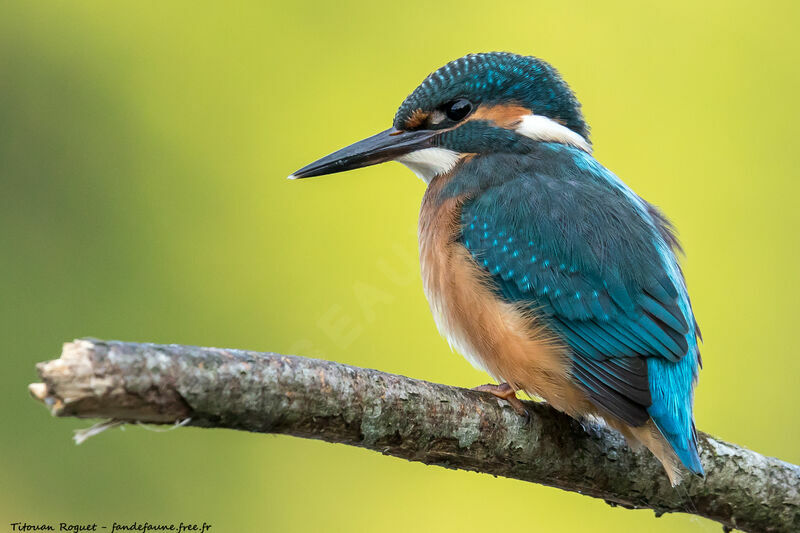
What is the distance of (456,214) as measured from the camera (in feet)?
9.37

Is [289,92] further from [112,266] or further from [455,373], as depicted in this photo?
[455,373]

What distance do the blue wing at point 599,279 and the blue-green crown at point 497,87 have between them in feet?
1.16

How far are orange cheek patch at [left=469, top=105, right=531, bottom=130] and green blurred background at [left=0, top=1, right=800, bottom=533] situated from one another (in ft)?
3.66

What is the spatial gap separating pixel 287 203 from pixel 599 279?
81.9 inches

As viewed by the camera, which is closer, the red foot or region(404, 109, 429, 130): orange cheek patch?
the red foot

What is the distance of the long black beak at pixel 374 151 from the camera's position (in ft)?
10.3

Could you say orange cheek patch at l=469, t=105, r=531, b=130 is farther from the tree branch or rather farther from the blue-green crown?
the tree branch

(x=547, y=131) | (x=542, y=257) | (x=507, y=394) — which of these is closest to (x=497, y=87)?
(x=547, y=131)

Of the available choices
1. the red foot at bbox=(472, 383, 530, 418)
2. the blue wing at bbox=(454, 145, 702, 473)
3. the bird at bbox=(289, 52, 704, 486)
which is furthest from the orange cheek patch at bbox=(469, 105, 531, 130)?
the red foot at bbox=(472, 383, 530, 418)

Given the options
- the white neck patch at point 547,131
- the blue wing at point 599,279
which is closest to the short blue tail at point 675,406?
the blue wing at point 599,279

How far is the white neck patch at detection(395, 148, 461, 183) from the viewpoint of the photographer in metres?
3.09

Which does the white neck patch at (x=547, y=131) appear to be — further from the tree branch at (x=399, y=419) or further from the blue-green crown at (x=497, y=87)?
the tree branch at (x=399, y=419)

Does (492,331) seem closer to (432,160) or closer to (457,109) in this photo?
(432,160)

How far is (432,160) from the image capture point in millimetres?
3117
